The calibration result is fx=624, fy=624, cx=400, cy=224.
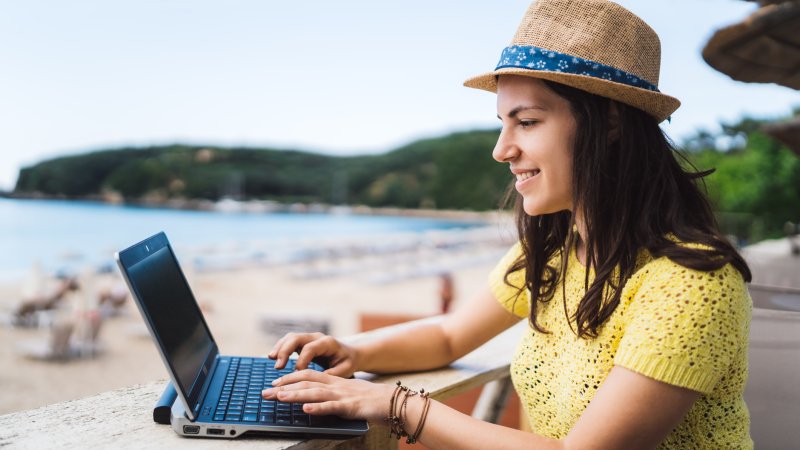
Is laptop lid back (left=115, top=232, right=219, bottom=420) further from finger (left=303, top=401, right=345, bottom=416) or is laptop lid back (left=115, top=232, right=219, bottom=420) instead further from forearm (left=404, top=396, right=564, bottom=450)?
forearm (left=404, top=396, right=564, bottom=450)

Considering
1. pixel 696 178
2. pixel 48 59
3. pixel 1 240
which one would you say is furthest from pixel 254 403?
pixel 48 59

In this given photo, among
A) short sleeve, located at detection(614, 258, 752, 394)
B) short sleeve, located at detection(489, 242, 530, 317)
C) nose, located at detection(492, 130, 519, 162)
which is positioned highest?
nose, located at detection(492, 130, 519, 162)

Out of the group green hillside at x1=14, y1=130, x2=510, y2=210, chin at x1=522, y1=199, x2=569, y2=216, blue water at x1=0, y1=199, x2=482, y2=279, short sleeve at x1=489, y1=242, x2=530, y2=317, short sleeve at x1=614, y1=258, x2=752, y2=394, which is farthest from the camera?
green hillside at x1=14, y1=130, x2=510, y2=210

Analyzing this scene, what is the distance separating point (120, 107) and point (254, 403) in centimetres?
10201

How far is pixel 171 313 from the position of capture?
0.89 meters

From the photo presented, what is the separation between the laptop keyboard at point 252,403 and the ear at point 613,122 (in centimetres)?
61

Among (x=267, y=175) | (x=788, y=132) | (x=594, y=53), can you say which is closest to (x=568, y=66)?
(x=594, y=53)

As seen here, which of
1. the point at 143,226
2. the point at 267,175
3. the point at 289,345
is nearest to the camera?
the point at 289,345

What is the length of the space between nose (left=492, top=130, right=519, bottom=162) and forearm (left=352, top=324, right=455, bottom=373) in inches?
16.3

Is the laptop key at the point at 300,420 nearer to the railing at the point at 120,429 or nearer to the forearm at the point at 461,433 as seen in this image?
the railing at the point at 120,429

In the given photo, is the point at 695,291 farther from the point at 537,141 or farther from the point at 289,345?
the point at 289,345

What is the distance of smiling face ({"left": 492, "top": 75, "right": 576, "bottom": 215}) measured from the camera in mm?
921

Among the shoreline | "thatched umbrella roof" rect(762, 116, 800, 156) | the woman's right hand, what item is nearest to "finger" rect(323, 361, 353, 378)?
the woman's right hand

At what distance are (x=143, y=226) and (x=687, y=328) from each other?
193 ft
